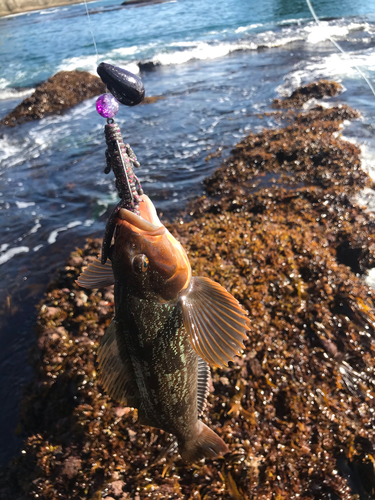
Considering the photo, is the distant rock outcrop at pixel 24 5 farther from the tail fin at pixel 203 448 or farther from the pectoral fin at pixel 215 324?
the tail fin at pixel 203 448

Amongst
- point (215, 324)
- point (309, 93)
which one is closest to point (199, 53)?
point (309, 93)

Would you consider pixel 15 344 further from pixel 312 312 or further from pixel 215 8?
pixel 215 8

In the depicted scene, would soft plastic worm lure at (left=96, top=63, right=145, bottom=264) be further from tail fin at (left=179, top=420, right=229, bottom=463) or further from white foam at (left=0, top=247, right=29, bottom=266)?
white foam at (left=0, top=247, right=29, bottom=266)

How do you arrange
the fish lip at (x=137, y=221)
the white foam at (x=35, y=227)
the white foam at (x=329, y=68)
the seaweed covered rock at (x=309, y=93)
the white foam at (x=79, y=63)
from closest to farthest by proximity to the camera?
the fish lip at (x=137, y=221) < the white foam at (x=35, y=227) < the seaweed covered rock at (x=309, y=93) < the white foam at (x=329, y=68) < the white foam at (x=79, y=63)

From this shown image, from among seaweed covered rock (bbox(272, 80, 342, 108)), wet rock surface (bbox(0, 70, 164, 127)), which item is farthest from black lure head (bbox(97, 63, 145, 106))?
wet rock surface (bbox(0, 70, 164, 127))

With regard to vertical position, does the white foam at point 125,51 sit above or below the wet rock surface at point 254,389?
above

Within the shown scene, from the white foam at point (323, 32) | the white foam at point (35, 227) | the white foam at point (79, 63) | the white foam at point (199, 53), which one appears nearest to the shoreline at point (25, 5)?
the white foam at point (79, 63)

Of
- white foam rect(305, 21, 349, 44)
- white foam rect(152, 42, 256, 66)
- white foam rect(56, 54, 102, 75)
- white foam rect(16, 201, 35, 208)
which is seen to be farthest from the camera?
white foam rect(56, 54, 102, 75)
